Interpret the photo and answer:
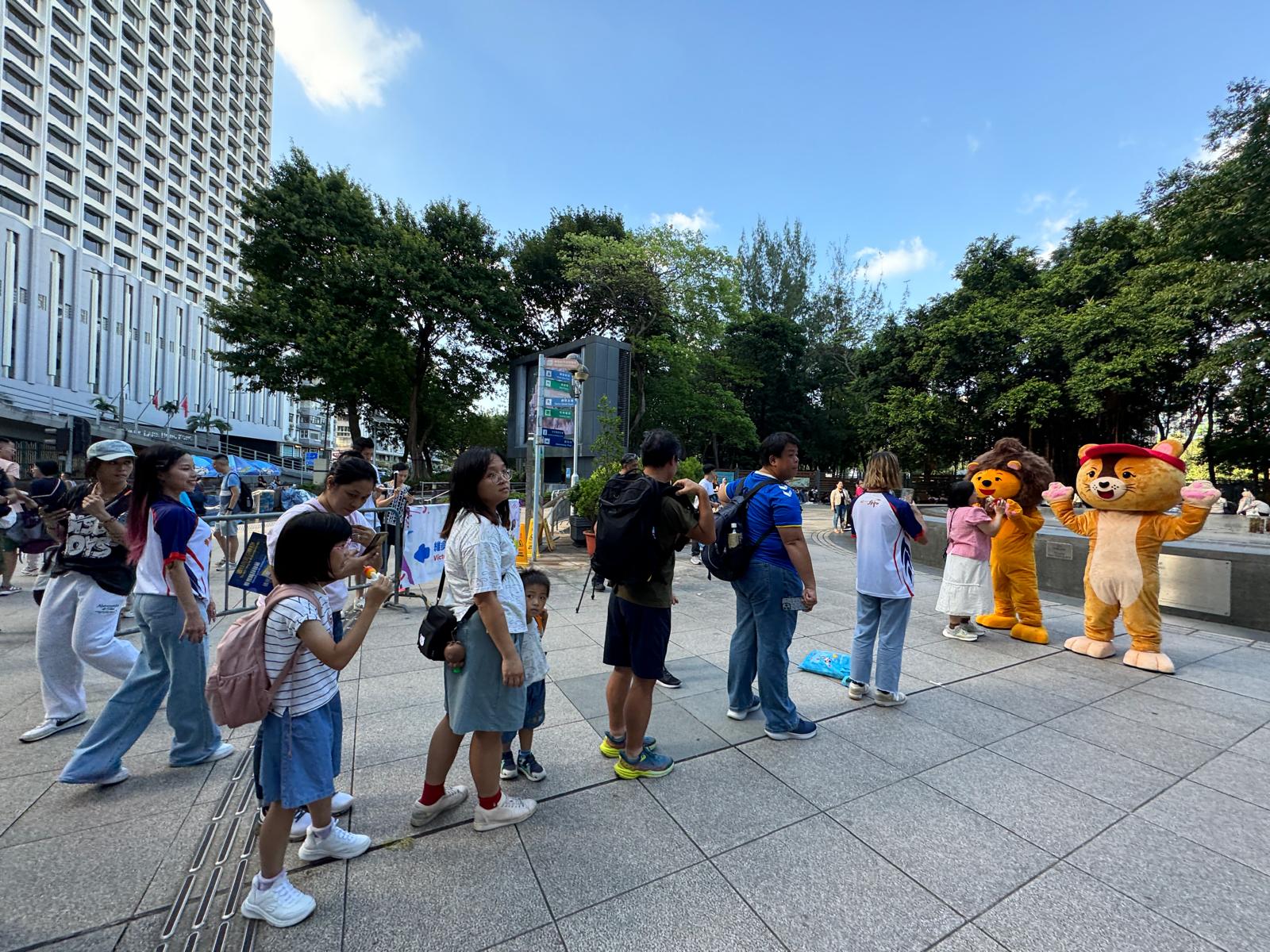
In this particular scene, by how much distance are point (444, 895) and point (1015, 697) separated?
408 cm

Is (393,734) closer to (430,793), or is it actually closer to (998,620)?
(430,793)

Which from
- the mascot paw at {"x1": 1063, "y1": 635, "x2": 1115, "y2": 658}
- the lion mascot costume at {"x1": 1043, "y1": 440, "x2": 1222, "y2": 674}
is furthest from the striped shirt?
the mascot paw at {"x1": 1063, "y1": 635, "x2": 1115, "y2": 658}

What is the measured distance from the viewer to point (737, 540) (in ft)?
10.5

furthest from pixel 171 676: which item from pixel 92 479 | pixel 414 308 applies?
pixel 414 308

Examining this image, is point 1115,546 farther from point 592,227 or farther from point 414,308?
point 592,227

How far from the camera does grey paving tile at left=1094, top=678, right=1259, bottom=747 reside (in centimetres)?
348

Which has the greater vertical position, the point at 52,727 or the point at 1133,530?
the point at 1133,530

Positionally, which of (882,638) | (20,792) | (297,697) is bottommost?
(20,792)

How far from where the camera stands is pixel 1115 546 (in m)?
4.94

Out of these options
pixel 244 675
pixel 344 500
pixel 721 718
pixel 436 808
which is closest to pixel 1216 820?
pixel 721 718

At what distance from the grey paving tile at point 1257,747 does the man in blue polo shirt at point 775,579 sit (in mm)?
2533

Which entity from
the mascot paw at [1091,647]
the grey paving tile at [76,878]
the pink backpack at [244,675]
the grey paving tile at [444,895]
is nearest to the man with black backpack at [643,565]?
the grey paving tile at [444,895]

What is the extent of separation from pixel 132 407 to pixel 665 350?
4306 centimetres

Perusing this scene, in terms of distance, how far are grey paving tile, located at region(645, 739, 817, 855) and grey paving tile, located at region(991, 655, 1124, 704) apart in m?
2.80
